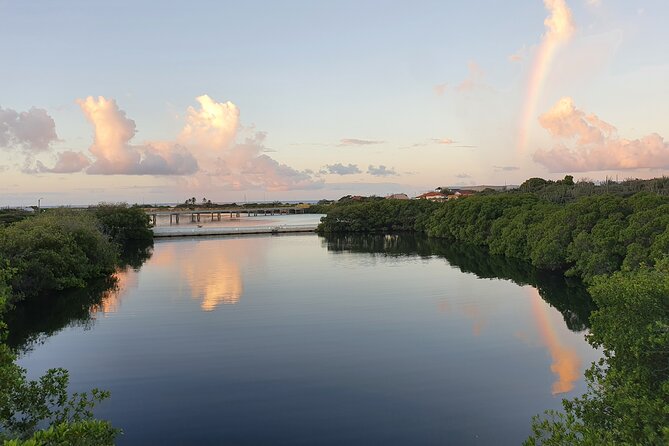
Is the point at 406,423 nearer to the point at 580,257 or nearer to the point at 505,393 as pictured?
the point at 505,393

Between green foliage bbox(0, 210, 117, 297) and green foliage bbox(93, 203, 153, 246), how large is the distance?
54.5 metres

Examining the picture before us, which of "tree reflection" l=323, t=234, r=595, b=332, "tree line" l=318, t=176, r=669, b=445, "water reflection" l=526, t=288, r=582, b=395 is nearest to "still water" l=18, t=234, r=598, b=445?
"water reflection" l=526, t=288, r=582, b=395

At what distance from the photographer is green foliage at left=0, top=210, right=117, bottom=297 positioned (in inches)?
1746

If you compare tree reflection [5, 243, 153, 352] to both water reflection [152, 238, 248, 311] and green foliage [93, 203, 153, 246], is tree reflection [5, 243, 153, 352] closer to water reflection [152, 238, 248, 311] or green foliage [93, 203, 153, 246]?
water reflection [152, 238, 248, 311]

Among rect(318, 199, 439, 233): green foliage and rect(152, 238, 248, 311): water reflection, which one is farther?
rect(318, 199, 439, 233): green foliage

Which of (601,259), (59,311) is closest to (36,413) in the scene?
(59,311)

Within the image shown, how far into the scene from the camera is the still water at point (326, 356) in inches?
836

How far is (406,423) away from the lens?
21.0m

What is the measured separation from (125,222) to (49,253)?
69076 mm

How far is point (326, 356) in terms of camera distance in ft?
97.8

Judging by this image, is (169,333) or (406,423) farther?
(169,333)

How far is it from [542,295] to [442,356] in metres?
23.6

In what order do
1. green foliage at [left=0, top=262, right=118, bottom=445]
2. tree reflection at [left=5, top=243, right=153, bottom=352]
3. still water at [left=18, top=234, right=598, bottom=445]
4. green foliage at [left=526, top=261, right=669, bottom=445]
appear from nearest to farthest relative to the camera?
green foliage at [left=0, top=262, right=118, bottom=445] < green foliage at [left=526, top=261, right=669, bottom=445] < still water at [left=18, top=234, right=598, bottom=445] < tree reflection at [left=5, top=243, right=153, bottom=352]

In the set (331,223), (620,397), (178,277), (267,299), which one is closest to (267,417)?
(620,397)
